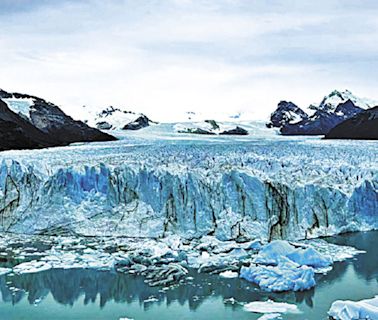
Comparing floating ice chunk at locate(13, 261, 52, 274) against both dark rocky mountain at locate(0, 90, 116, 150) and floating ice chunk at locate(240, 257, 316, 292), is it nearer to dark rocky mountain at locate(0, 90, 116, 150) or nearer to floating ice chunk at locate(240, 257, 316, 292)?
floating ice chunk at locate(240, 257, 316, 292)

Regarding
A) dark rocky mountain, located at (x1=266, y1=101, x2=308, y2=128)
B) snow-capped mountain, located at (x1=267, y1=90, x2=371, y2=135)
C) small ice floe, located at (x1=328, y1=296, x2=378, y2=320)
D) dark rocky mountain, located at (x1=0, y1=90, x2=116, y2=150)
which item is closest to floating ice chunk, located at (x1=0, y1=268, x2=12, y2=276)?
small ice floe, located at (x1=328, y1=296, x2=378, y2=320)

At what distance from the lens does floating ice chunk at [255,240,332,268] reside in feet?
34.6

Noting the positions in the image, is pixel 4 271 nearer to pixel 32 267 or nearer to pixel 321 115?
pixel 32 267

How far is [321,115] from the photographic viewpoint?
54750 mm

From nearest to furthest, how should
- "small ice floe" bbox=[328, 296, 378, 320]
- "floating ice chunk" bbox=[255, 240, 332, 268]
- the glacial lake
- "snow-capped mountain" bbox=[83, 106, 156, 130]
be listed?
"small ice floe" bbox=[328, 296, 378, 320] → the glacial lake → "floating ice chunk" bbox=[255, 240, 332, 268] → "snow-capped mountain" bbox=[83, 106, 156, 130]

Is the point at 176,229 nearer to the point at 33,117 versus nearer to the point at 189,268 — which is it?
the point at 189,268

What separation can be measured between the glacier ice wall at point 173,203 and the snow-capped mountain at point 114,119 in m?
33.8

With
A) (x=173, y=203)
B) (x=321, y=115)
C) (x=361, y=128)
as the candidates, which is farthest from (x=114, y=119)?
(x=173, y=203)

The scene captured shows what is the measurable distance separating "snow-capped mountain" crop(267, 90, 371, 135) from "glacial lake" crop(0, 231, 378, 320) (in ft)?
129

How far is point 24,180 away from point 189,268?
5.44 meters

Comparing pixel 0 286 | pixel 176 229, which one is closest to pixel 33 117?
pixel 176 229

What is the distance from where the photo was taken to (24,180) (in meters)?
13.9

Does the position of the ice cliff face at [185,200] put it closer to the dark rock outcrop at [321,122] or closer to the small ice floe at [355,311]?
the small ice floe at [355,311]

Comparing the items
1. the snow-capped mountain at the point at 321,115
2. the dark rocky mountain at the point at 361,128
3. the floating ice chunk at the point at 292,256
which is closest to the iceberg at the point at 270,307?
the floating ice chunk at the point at 292,256
